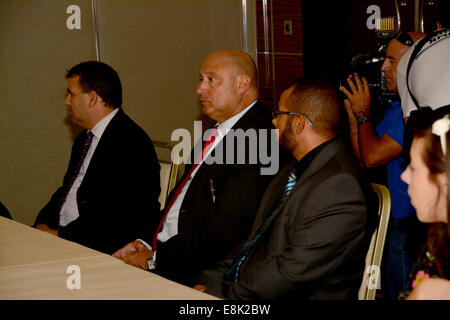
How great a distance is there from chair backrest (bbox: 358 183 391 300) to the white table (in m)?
0.58

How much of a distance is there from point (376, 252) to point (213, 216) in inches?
27.4

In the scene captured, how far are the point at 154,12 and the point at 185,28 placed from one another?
1.01 ft

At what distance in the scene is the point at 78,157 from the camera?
2.96m

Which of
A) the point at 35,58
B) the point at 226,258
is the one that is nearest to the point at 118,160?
the point at 226,258

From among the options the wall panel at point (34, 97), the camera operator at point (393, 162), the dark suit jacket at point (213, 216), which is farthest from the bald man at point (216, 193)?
the wall panel at point (34, 97)

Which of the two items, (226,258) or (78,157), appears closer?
(226,258)

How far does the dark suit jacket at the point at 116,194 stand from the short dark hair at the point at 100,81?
0.24 metres

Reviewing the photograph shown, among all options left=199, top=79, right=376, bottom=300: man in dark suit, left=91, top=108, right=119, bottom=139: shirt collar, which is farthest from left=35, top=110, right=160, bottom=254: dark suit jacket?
left=199, top=79, right=376, bottom=300: man in dark suit

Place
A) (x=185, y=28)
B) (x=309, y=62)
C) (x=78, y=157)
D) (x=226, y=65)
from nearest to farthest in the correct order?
(x=226, y=65) → (x=78, y=157) → (x=309, y=62) → (x=185, y=28)

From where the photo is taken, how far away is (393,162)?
2.33 meters

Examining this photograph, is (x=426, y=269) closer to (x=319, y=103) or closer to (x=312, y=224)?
(x=312, y=224)

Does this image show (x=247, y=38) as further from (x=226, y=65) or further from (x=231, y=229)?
(x=231, y=229)

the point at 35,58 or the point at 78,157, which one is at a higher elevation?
the point at 35,58

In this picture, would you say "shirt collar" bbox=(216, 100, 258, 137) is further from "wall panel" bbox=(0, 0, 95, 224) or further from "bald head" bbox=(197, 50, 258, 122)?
"wall panel" bbox=(0, 0, 95, 224)
